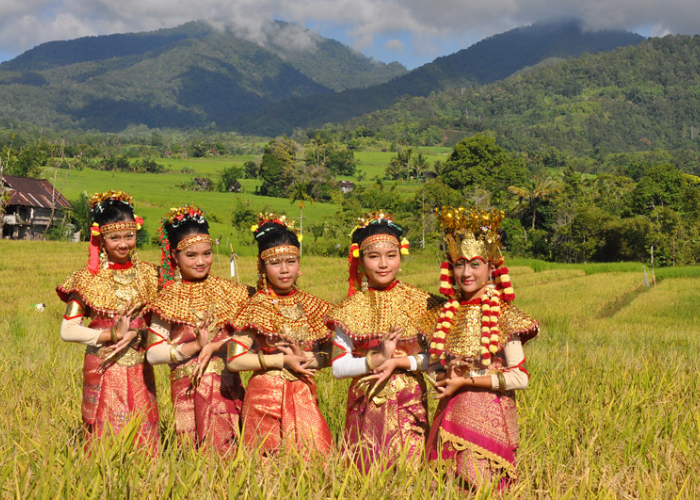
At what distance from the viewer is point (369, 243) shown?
422cm

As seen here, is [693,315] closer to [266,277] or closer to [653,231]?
[266,277]

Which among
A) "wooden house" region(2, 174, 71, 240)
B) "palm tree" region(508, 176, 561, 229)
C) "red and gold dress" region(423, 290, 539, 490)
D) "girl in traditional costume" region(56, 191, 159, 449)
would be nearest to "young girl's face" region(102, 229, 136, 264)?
"girl in traditional costume" region(56, 191, 159, 449)

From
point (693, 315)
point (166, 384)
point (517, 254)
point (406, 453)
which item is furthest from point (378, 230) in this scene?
point (517, 254)

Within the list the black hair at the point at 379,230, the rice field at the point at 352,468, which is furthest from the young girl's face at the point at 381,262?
the rice field at the point at 352,468

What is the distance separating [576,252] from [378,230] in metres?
47.2

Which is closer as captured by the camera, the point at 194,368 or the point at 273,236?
the point at 273,236

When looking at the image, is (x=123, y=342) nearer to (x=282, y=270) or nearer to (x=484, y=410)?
(x=282, y=270)

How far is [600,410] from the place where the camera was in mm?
5406

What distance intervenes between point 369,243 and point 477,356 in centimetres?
104

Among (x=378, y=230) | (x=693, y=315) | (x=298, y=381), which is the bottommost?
(x=693, y=315)

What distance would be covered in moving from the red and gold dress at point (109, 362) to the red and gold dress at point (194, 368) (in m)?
0.23

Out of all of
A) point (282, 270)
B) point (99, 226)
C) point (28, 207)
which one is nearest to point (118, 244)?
point (99, 226)

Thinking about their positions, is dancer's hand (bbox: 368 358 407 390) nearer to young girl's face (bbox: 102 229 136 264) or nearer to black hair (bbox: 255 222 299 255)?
black hair (bbox: 255 222 299 255)

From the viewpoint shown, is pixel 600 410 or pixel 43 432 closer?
pixel 43 432
